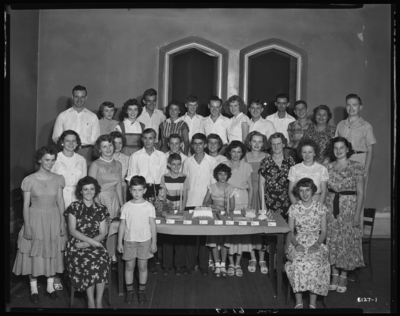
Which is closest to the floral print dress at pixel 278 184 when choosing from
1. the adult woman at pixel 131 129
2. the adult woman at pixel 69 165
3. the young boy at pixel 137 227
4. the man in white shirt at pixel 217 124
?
the man in white shirt at pixel 217 124

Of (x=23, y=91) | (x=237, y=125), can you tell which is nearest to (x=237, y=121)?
(x=237, y=125)

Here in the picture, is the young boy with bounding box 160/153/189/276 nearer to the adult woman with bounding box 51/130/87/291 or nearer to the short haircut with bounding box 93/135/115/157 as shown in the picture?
the short haircut with bounding box 93/135/115/157

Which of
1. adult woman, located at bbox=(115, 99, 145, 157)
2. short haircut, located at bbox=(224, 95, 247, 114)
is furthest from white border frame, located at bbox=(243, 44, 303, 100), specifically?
adult woman, located at bbox=(115, 99, 145, 157)

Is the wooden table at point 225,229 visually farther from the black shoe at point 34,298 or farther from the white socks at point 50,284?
the black shoe at point 34,298

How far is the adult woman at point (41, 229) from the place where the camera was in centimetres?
560

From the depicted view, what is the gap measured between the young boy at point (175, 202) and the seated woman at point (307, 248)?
54.8 inches

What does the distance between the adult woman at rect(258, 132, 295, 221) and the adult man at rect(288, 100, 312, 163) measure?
3.12 feet

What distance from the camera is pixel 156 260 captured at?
6824mm

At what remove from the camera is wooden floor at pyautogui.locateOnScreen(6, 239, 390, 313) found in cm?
558

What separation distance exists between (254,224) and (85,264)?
1727mm

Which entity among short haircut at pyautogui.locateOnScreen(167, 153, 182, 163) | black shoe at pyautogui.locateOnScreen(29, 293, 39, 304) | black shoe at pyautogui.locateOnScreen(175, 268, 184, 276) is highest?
short haircut at pyautogui.locateOnScreen(167, 153, 182, 163)
